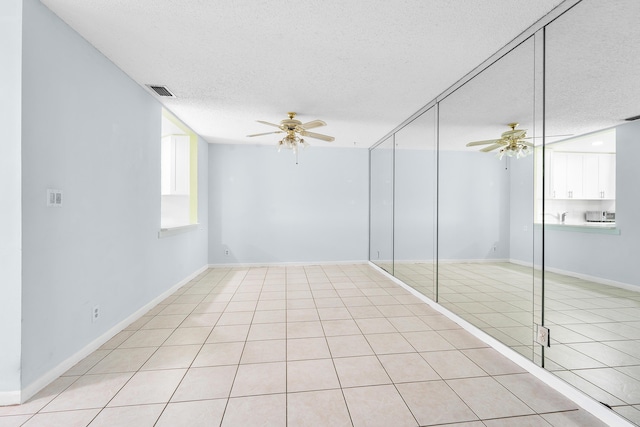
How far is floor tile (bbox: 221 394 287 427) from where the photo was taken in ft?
5.26

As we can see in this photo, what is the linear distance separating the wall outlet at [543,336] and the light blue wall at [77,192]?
354 centimetres

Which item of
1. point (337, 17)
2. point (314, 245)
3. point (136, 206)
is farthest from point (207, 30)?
point (314, 245)

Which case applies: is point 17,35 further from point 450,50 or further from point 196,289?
point 196,289

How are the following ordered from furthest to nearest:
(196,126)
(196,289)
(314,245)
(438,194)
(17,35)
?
(314,245), (196,126), (196,289), (438,194), (17,35)

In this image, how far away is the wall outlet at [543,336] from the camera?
6.60ft

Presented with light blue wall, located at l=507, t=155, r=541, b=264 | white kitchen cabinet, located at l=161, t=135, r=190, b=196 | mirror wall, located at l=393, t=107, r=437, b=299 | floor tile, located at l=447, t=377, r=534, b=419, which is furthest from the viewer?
white kitchen cabinet, located at l=161, t=135, r=190, b=196

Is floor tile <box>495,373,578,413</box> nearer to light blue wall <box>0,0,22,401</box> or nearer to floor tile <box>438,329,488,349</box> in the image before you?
floor tile <box>438,329,488,349</box>

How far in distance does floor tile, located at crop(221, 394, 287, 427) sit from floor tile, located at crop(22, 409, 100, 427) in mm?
812

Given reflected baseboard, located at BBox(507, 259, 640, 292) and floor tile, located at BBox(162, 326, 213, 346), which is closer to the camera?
reflected baseboard, located at BBox(507, 259, 640, 292)

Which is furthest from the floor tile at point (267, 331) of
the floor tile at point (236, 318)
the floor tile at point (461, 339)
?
the floor tile at point (461, 339)

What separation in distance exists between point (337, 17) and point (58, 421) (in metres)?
3.13

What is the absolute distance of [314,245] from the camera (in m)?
6.25

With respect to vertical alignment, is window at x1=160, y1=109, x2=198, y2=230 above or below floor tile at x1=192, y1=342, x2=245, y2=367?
above

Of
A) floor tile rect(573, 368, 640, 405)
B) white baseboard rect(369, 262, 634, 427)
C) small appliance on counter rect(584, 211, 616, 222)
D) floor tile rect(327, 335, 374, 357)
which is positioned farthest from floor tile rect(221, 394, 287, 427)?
small appliance on counter rect(584, 211, 616, 222)
